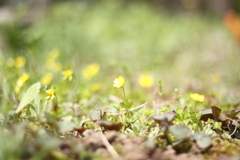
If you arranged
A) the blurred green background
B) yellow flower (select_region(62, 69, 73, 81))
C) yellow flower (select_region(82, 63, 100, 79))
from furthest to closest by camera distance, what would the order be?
the blurred green background < yellow flower (select_region(82, 63, 100, 79)) < yellow flower (select_region(62, 69, 73, 81))

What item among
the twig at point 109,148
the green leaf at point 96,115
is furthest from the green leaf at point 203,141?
Answer: the green leaf at point 96,115

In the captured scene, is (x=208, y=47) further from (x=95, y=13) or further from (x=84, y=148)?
(x=84, y=148)

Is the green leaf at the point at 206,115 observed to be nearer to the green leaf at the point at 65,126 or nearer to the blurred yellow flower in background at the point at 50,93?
the green leaf at the point at 65,126

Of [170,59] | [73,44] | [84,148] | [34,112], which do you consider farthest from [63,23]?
[84,148]

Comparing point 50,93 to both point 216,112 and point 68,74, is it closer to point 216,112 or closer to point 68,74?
point 68,74

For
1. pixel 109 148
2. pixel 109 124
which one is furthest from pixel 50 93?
pixel 109 148

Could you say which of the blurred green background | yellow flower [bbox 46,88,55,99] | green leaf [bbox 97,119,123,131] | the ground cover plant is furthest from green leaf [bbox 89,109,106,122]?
the blurred green background

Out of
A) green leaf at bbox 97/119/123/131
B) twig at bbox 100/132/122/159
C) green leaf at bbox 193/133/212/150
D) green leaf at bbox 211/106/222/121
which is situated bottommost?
green leaf at bbox 193/133/212/150

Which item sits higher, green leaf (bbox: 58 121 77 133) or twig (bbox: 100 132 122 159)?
green leaf (bbox: 58 121 77 133)

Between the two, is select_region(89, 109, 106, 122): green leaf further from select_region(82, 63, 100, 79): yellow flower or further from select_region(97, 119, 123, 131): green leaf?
select_region(82, 63, 100, 79): yellow flower
